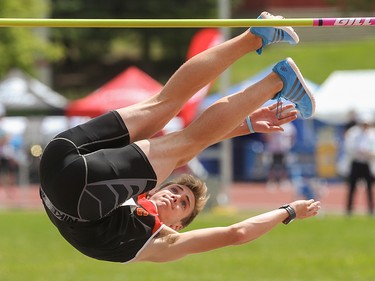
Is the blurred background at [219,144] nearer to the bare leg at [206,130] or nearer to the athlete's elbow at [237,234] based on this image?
the bare leg at [206,130]

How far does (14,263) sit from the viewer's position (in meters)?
11.8

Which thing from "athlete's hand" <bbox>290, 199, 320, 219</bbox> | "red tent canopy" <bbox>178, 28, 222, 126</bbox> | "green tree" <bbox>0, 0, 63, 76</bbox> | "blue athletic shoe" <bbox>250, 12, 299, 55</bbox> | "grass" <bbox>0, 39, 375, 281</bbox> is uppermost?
"blue athletic shoe" <bbox>250, 12, 299, 55</bbox>

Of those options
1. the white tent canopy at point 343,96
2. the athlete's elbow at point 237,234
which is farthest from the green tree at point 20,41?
the athlete's elbow at point 237,234

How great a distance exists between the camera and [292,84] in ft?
18.1

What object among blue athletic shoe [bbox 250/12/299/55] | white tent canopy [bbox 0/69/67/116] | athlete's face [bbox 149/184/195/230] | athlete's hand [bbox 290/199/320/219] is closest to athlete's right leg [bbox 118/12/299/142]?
blue athletic shoe [bbox 250/12/299/55]

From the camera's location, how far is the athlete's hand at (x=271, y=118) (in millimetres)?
5918

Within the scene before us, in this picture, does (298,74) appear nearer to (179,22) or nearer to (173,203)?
(179,22)

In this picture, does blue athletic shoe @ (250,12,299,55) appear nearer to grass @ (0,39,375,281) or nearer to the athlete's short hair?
the athlete's short hair

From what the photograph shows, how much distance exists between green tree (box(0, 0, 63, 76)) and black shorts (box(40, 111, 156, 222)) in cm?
2009

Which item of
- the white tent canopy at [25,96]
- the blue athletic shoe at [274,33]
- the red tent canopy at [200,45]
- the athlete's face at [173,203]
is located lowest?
the white tent canopy at [25,96]

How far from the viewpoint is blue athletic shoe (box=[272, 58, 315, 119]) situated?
5.52 m

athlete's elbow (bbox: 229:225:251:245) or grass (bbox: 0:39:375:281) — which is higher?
athlete's elbow (bbox: 229:225:251:245)

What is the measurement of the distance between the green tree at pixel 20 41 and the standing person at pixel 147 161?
20043mm

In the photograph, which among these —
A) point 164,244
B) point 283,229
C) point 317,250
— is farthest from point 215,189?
point 164,244
